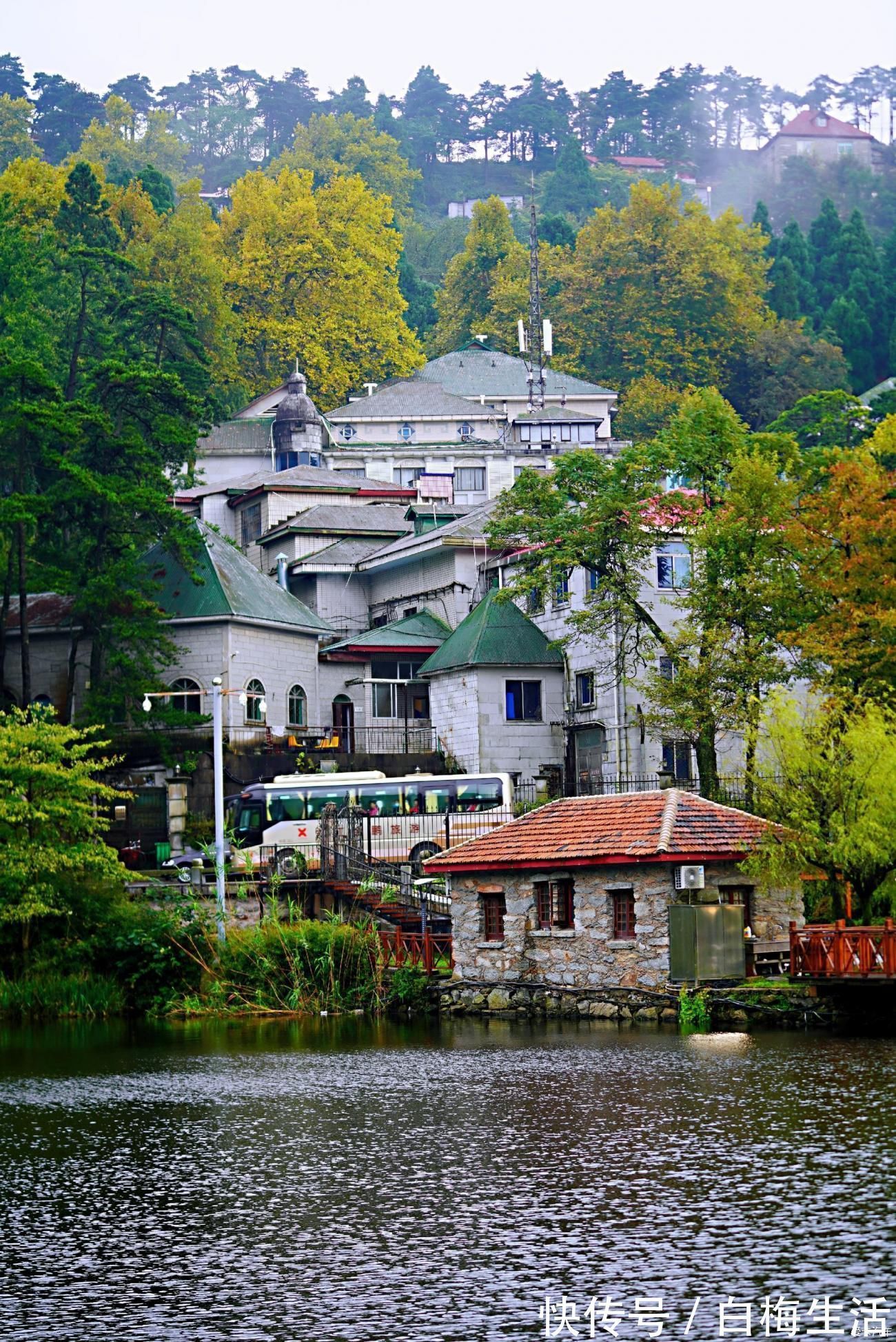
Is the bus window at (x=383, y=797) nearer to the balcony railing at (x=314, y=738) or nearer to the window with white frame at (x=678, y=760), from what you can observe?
the balcony railing at (x=314, y=738)

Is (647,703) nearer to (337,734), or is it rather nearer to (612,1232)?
(337,734)

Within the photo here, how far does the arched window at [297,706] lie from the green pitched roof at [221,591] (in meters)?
2.30

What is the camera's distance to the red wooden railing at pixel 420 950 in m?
43.9

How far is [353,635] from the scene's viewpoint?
246ft

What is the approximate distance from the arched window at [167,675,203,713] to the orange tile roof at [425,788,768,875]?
23.7 m

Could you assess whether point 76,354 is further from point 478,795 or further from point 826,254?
point 826,254

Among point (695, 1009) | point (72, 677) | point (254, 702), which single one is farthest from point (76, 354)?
point (695, 1009)

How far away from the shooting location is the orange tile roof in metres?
39.2

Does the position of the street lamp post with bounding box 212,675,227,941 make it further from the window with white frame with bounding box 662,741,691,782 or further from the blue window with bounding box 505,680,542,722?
the window with white frame with bounding box 662,741,691,782

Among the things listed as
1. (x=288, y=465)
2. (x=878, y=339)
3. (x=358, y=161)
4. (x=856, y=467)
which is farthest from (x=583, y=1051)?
(x=358, y=161)

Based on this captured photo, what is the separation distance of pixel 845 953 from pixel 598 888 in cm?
640

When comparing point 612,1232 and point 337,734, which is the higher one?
point 337,734

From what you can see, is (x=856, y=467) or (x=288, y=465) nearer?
(x=856, y=467)

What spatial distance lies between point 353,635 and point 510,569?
947 cm
